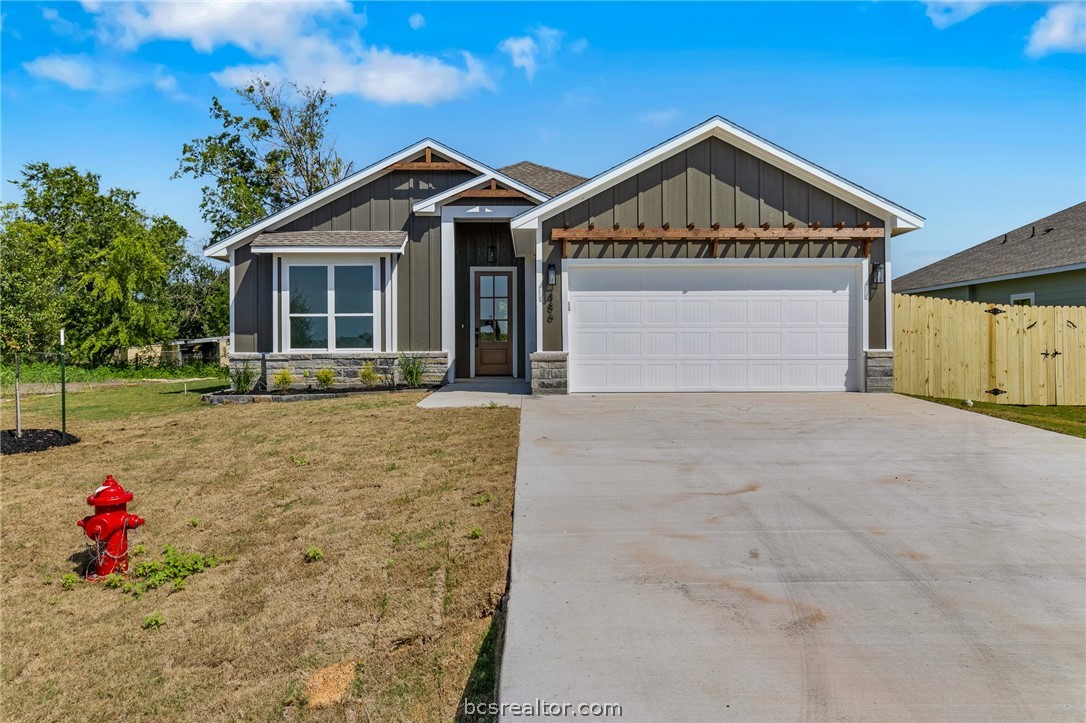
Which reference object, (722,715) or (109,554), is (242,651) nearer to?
(109,554)

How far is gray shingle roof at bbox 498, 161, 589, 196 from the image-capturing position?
14508 millimetres

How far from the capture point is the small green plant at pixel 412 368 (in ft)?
42.0

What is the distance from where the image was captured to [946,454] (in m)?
6.28

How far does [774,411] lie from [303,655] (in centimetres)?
708

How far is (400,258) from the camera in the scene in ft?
43.3

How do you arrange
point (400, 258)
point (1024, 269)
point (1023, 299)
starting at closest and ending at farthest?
point (400, 258) → point (1024, 269) → point (1023, 299)

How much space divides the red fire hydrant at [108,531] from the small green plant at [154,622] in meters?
0.92

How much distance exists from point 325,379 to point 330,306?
1.53 metres

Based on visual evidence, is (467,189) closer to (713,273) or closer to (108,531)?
(713,273)

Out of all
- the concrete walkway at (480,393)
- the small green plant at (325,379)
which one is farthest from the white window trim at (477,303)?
the small green plant at (325,379)

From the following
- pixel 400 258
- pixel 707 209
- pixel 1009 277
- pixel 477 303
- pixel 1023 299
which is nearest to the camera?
pixel 707 209

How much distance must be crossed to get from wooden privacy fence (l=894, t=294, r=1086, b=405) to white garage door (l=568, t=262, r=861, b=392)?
166 cm

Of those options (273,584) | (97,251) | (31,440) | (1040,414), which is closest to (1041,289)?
(1040,414)

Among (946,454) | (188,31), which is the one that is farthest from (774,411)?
(188,31)
